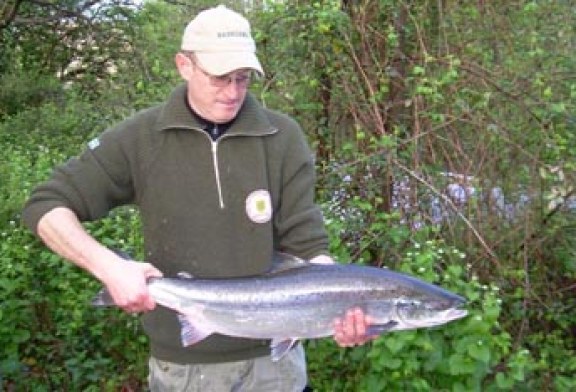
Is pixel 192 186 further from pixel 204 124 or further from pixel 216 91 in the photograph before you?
pixel 216 91

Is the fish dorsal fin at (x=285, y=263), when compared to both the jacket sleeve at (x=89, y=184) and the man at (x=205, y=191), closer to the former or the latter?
the man at (x=205, y=191)

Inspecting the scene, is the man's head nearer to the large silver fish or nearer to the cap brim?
the cap brim

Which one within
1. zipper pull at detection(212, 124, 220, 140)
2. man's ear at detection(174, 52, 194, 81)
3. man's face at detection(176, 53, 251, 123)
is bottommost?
zipper pull at detection(212, 124, 220, 140)

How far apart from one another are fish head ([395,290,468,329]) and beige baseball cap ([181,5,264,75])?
1.05 m

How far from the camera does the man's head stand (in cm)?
325

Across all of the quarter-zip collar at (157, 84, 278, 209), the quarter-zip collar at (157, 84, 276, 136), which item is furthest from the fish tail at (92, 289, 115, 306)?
the quarter-zip collar at (157, 84, 276, 136)

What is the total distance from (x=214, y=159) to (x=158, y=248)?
0.42 meters

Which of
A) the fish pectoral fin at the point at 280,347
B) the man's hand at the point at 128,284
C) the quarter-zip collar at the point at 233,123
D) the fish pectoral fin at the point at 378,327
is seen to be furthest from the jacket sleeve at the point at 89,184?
the fish pectoral fin at the point at 378,327

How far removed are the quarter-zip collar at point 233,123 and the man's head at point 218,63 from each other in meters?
0.04

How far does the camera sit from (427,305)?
10.8 feet

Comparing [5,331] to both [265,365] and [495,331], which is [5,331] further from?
[495,331]

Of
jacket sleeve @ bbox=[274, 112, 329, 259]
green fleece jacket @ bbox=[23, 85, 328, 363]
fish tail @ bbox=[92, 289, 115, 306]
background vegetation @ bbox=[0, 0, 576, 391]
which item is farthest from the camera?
background vegetation @ bbox=[0, 0, 576, 391]

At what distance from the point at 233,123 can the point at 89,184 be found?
1.93ft

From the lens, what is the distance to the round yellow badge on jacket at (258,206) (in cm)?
335
